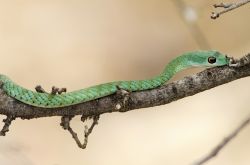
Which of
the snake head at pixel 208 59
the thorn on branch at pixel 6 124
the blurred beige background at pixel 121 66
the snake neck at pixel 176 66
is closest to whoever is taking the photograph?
the thorn on branch at pixel 6 124

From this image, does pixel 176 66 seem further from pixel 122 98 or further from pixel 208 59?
pixel 122 98

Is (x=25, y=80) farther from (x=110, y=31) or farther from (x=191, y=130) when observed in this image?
(x=191, y=130)

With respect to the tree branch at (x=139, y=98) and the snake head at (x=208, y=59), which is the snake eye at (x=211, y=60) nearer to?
the snake head at (x=208, y=59)

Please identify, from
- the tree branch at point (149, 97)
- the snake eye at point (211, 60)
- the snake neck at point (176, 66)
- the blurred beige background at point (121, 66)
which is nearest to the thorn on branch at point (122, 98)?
the tree branch at point (149, 97)

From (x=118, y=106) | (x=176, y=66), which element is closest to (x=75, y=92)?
(x=118, y=106)

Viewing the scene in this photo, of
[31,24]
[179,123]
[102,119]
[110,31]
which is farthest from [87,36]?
[179,123]

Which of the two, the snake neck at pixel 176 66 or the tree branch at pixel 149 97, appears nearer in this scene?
the tree branch at pixel 149 97

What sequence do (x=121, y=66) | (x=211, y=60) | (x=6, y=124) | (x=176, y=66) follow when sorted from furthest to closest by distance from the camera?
(x=121, y=66)
(x=176, y=66)
(x=211, y=60)
(x=6, y=124)

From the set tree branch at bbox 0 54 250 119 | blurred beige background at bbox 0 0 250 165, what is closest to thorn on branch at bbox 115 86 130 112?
tree branch at bbox 0 54 250 119

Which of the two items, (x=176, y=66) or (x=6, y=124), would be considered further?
(x=176, y=66)
